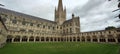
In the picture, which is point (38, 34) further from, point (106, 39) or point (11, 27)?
point (106, 39)

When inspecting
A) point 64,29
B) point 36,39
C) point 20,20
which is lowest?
point 36,39

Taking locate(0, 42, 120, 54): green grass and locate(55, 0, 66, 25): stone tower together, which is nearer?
locate(0, 42, 120, 54): green grass

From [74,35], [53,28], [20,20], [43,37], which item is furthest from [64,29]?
[20,20]

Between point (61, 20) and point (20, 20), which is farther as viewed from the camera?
point (61, 20)

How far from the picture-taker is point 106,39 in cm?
4303

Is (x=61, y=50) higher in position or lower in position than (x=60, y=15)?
lower

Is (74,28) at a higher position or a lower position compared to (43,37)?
higher

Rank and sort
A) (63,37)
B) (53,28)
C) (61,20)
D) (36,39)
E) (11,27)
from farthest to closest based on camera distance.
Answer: (61,20) < (53,28) < (63,37) < (36,39) < (11,27)

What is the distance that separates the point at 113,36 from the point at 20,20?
47.1 m

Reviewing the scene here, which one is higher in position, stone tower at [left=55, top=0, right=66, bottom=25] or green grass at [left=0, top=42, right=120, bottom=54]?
stone tower at [left=55, top=0, right=66, bottom=25]

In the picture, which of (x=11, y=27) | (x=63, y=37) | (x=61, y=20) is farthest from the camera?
(x=61, y=20)

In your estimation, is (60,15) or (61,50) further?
(60,15)

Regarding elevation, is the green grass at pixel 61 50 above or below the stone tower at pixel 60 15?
below

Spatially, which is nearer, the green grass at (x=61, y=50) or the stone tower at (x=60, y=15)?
the green grass at (x=61, y=50)
